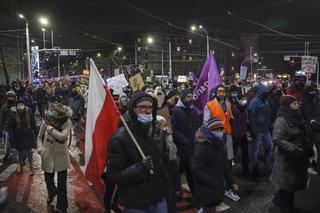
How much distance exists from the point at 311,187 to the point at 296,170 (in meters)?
1.95

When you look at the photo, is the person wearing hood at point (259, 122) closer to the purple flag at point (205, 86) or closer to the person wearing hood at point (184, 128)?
the purple flag at point (205, 86)

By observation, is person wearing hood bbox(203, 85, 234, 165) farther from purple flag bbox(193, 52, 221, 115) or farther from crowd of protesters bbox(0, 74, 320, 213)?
purple flag bbox(193, 52, 221, 115)

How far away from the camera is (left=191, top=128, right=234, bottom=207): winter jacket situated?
14.3ft

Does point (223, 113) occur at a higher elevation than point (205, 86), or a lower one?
lower

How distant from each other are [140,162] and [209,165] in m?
1.38

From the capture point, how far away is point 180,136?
597cm

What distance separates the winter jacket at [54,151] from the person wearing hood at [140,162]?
8.16ft

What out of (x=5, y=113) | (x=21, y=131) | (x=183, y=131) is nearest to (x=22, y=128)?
(x=21, y=131)

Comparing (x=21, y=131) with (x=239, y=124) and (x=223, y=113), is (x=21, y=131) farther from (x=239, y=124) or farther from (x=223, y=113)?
(x=239, y=124)

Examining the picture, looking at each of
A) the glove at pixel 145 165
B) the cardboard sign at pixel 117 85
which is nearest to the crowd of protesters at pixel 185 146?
the glove at pixel 145 165

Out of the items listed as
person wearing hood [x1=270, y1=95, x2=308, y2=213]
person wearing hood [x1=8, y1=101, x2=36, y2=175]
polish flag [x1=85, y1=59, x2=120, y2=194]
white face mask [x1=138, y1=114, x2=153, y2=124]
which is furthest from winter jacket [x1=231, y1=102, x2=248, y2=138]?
person wearing hood [x1=8, y1=101, x2=36, y2=175]

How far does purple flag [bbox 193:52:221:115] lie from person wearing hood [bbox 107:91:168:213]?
403cm

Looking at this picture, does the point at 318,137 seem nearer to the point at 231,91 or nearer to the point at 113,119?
the point at 231,91

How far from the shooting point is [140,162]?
3314mm
